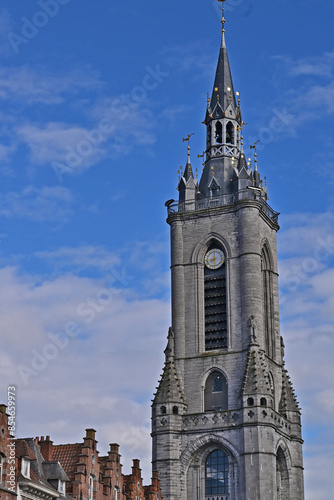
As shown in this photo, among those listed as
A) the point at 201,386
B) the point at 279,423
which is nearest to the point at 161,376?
the point at 201,386

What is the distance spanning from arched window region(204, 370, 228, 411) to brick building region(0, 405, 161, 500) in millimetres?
16379

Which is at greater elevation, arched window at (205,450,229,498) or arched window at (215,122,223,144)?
arched window at (215,122,223,144)

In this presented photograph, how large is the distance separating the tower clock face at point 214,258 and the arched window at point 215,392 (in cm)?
836

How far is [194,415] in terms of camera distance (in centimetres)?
7850

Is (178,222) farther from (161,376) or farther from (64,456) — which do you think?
(64,456)

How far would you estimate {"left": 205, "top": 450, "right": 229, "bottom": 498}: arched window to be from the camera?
251ft

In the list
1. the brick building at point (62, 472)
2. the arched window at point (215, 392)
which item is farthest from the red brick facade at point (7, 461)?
the arched window at point (215, 392)

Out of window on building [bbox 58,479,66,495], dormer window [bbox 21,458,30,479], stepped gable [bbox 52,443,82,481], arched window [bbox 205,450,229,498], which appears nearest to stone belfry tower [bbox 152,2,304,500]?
arched window [bbox 205,450,229,498]

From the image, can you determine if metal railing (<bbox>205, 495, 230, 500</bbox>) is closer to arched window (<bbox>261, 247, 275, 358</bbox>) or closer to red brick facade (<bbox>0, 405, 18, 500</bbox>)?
arched window (<bbox>261, 247, 275, 358</bbox>)

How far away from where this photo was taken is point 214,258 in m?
83.4

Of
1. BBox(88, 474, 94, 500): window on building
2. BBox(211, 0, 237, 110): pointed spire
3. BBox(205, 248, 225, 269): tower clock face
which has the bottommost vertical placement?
BBox(88, 474, 94, 500): window on building

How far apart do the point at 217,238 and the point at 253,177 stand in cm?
699

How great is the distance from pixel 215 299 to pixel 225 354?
4.63 meters

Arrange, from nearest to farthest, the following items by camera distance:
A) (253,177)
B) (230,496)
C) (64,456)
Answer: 1. (64,456)
2. (230,496)
3. (253,177)
